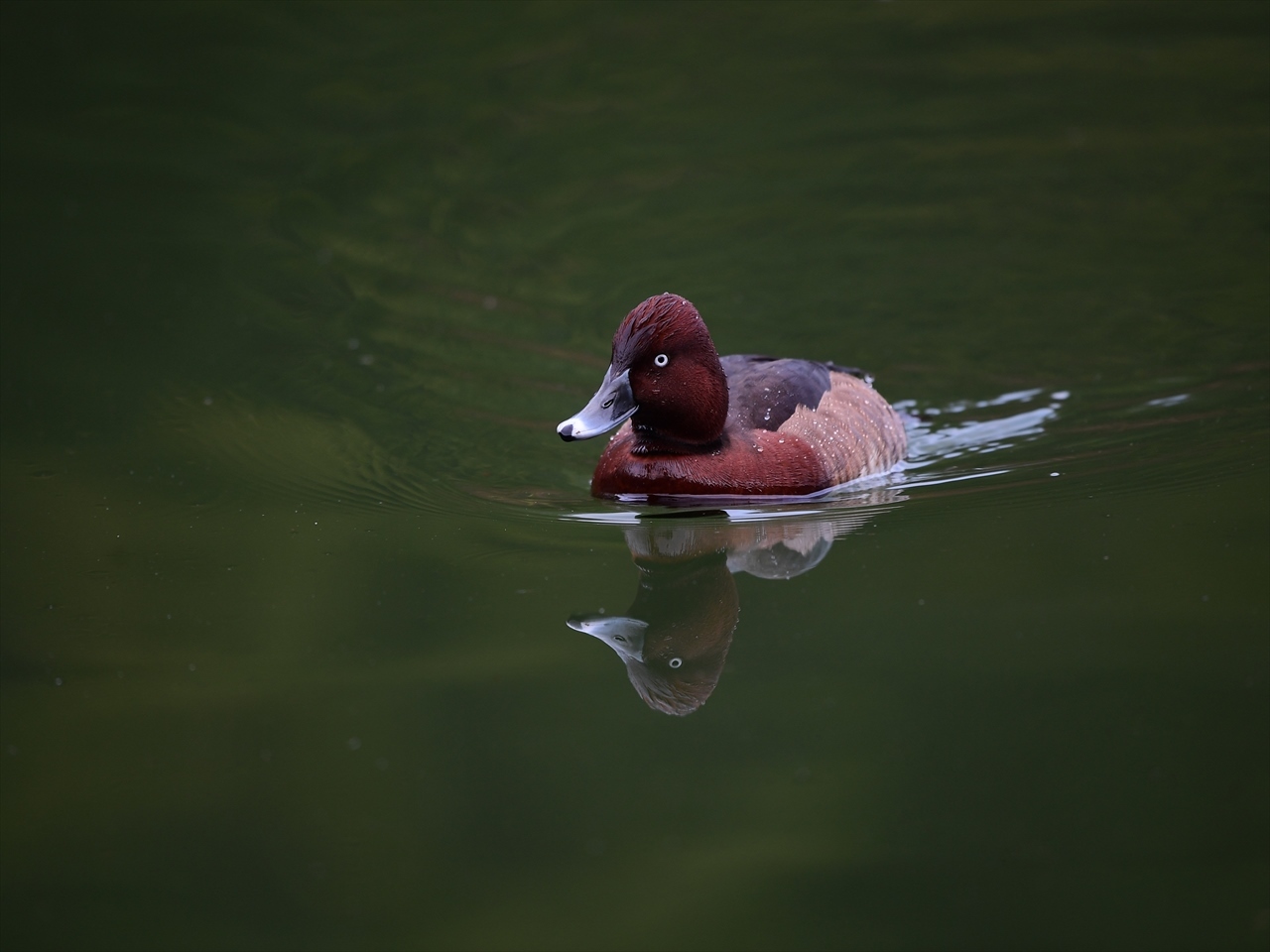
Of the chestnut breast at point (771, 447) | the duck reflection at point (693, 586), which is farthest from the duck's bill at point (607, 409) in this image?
the duck reflection at point (693, 586)

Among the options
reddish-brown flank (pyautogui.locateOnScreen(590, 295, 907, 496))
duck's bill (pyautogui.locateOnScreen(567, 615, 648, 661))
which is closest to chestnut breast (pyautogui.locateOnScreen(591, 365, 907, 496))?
reddish-brown flank (pyautogui.locateOnScreen(590, 295, 907, 496))

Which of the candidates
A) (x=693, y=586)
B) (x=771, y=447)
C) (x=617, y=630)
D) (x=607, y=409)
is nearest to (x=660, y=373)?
(x=607, y=409)

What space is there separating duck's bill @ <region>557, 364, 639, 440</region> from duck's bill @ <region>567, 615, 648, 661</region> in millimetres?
1285

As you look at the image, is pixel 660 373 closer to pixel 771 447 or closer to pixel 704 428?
pixel 704 428

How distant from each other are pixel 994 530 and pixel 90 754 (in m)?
3.41

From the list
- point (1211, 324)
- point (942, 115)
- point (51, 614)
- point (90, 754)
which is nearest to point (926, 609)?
point (90, 754)

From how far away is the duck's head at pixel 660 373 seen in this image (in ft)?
19.1

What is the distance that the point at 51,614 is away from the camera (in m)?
4.78

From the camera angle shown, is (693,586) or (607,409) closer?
(693,586)

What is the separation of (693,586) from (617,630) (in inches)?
23.3

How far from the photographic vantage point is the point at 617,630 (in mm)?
4535

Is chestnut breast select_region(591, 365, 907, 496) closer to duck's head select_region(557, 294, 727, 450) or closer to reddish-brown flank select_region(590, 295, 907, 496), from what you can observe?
reddish-brown flank select_region(590, 295, 907, 496)

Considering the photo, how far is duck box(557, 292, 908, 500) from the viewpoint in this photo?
585 centimetres

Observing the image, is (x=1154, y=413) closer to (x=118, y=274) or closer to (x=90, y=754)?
(x=90, y=754)
